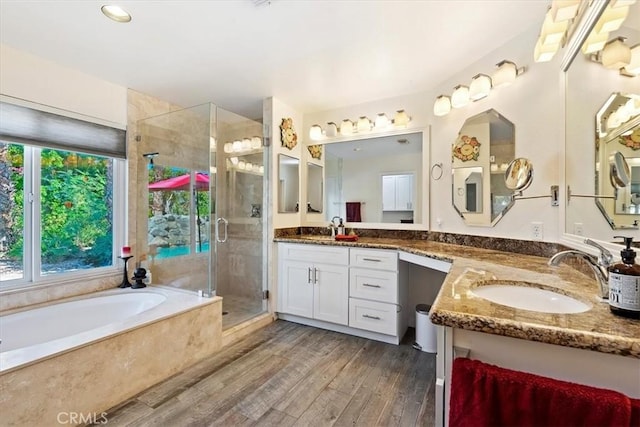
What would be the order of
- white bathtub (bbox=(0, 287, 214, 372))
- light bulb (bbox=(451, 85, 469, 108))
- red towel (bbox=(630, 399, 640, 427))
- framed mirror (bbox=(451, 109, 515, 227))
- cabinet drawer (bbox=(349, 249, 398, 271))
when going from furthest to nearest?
cabinet drawer (bbox=(349, 249, 398, 271)), light bulb (bbox=(451, 85, 469, 108)), framed mirror (bbox=(451, 109, 515, 227)), white bathtub (bbox=(0, 287, 214, 372)), red towel (bbox=(630, 399, 640, 427))

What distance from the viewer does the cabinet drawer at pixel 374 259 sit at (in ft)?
7.83

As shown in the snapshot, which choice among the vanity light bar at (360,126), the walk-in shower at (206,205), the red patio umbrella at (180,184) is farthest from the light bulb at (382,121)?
the red patio umbrella at (180,184)

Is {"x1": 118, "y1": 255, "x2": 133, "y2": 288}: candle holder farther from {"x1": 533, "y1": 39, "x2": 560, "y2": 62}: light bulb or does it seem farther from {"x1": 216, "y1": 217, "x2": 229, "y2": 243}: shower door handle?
{"x1": 533, "y1": 39, "x2": 560, "y2": 62}: light bulb

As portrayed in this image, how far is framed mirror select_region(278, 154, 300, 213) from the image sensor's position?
309 centimetres

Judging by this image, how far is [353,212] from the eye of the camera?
311 centimetres

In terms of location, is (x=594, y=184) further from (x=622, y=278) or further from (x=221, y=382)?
(x=221, y=382)

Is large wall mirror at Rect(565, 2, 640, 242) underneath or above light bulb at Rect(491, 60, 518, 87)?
underneath

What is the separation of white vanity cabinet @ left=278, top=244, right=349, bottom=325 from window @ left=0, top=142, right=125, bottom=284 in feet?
5.50

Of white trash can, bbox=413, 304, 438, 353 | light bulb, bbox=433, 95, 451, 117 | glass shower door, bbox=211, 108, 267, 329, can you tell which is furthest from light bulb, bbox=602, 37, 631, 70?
glass shower door, bbox=211, 108, 267, 329

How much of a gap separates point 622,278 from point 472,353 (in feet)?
1.49

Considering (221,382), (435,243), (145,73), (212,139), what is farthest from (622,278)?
(145,73)

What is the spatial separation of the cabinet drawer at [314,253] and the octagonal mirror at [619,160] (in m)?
1.75

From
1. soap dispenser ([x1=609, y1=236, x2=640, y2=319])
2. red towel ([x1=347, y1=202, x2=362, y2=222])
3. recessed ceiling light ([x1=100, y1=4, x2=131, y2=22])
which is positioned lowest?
soap dispenser ([x1=609, y1=236, x2=640, y2=319])

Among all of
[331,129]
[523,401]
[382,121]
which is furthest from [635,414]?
[331,129]
